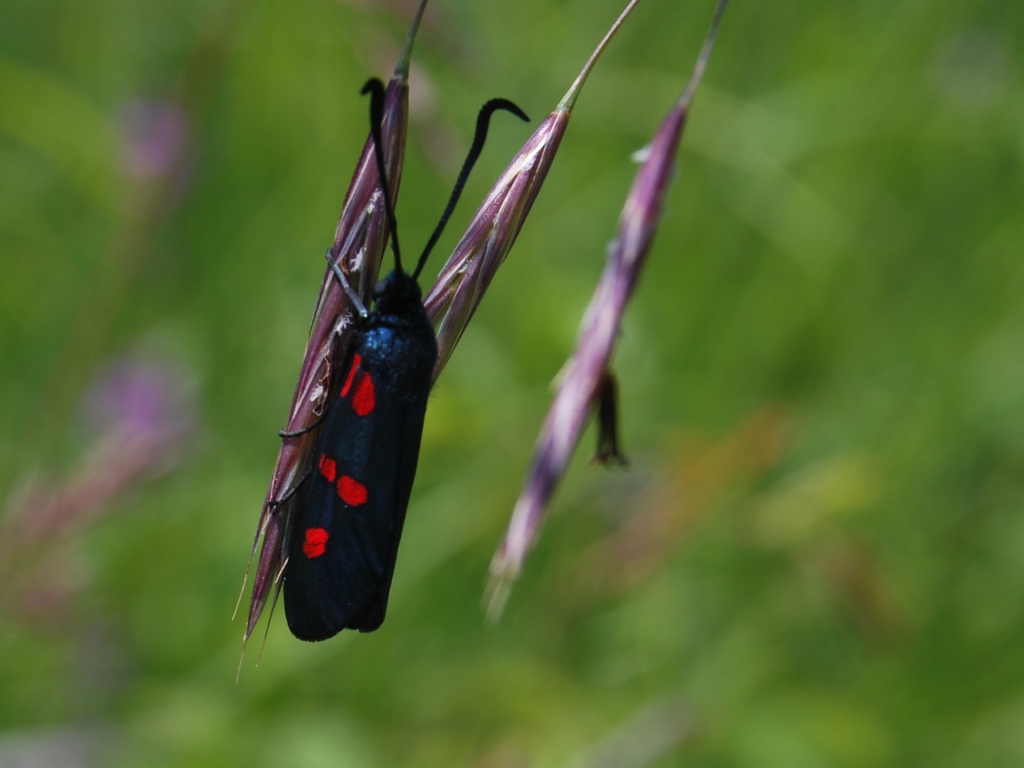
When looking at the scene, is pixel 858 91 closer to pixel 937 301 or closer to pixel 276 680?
pixel 937 301

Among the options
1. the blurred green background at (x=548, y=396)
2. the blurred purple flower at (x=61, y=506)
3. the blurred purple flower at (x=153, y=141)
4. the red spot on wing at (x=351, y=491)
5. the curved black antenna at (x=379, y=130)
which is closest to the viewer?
the curved black antenna at (x=379, y=130)

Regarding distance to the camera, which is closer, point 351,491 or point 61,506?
point 351,491

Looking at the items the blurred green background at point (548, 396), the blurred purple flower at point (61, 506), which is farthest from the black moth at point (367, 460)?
the blurred purple flower at point (61, 506)

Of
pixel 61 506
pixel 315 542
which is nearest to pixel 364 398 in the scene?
pixel 315 542

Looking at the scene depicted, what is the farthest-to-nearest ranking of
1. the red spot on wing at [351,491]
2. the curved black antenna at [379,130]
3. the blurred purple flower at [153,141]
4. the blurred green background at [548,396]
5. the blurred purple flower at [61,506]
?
the blurred green background at [548,396], the blurred purple flower at [153,141], the blurred purple flower at [61,506], the red spot on wing at [351,491], the curved black antenna at [379,130]

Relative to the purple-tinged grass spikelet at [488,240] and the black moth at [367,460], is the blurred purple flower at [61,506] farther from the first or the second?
the purple-tinged grass spikelet at [488,240]

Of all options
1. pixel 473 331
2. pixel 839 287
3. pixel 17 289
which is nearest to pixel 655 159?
pixel 473 331

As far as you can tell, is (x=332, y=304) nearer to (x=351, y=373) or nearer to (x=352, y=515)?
(x=351, y=373)
